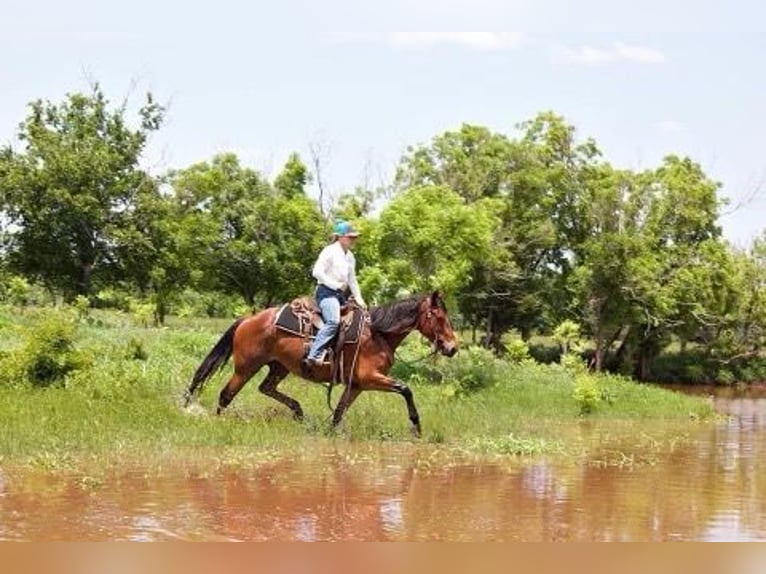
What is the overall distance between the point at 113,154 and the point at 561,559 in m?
32.2

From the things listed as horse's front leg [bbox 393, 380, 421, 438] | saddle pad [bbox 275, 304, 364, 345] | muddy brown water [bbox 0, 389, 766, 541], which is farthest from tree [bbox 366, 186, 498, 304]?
muddy brown water [bbox 0, 389, 766, 541]

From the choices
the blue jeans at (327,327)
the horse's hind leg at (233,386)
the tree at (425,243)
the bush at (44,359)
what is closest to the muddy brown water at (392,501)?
the blue jeans at (327,327)

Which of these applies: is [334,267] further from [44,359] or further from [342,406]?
[44,359]

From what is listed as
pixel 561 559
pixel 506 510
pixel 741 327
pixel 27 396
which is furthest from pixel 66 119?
pixel 561 559

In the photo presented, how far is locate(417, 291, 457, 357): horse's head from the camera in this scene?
40.0ft

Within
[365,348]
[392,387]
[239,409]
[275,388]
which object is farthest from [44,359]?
[392,387]

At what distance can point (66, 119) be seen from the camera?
121ft

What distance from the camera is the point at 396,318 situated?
12.4m

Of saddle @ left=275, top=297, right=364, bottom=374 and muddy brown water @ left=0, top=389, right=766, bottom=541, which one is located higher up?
saddle @ left=275, top=297, right=364, bottom=374

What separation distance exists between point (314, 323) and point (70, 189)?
23582mm

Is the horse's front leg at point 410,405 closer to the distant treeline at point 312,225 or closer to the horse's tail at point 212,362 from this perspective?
the horse's tail at point 212,362

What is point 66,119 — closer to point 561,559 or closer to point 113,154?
point 113,154

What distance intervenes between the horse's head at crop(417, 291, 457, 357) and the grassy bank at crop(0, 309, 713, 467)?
111cm

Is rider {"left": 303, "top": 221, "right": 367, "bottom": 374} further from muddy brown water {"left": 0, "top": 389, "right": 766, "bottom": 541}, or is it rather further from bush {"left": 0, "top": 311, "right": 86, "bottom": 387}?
bush {"left": 0, "top": 311, "right": 86, "bottom": 387}
